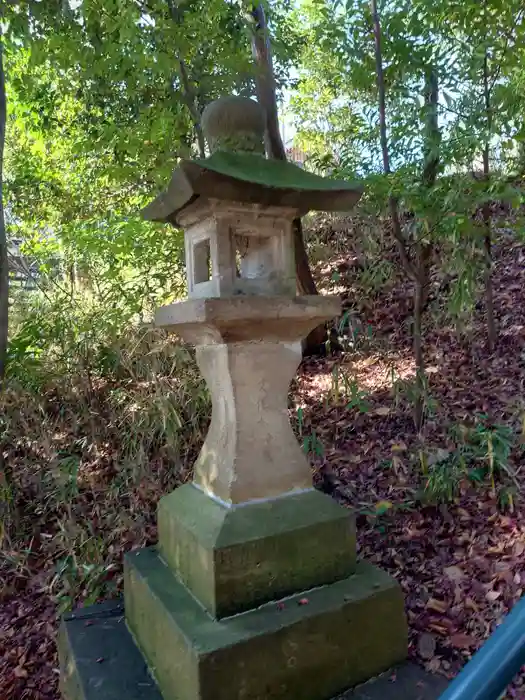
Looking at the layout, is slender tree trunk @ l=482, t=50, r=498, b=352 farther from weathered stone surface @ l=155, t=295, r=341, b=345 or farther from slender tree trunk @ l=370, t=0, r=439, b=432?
weathered stone surface @ l=155, t=295, r=341, b=345

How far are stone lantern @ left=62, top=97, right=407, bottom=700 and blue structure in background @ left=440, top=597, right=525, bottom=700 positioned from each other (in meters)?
1.20

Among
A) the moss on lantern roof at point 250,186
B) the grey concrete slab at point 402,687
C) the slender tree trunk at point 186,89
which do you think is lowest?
the grey concrete slab at point 402,687

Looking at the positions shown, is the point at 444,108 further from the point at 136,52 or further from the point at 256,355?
the point at 256,355

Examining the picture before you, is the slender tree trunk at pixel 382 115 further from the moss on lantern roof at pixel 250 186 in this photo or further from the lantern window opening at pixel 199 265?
the lantern window opening at pixel 199 265

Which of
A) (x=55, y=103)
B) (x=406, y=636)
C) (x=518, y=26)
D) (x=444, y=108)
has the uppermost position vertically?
(x=55, y=103)

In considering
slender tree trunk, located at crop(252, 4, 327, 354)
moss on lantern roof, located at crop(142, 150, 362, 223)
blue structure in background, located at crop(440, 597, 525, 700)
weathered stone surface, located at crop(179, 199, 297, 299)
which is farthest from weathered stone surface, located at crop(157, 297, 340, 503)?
slender tree trunk, located at crop(252, 4, 327, 354)

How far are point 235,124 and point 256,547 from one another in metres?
1.74

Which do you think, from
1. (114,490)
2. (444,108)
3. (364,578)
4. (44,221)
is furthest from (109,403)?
(444,108)

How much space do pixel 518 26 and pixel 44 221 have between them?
16.4 ft

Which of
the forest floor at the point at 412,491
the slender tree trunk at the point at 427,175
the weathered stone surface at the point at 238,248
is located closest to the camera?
the weathered stone surface at the point at 238,248

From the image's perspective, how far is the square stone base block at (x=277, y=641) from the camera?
1716 millimetres

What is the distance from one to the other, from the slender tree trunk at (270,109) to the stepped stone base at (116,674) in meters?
3.68

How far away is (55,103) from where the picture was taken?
15.1 feet

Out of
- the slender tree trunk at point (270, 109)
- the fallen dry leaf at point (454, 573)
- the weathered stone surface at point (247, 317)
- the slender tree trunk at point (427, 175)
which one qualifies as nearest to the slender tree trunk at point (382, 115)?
the slender tree trunk at point (427, 175)
